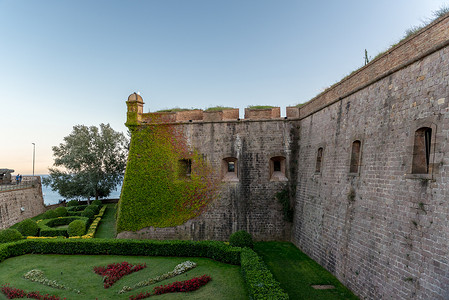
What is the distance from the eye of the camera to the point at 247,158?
50.3ft

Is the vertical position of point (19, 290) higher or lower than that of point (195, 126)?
lower

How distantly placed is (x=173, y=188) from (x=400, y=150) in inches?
474

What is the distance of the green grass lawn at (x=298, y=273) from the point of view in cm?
834

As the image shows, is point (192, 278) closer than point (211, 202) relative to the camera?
Yes

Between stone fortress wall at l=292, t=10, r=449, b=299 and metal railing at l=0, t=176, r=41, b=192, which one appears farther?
metal railing at l=0, t=176, r=41, b=192

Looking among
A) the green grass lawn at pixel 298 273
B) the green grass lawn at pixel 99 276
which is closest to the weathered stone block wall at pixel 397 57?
the green grass lawn at pixel 298 273

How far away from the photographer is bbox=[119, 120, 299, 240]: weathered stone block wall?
14.8 metres

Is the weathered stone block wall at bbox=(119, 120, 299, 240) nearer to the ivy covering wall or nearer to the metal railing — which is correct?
the ivy covering wall

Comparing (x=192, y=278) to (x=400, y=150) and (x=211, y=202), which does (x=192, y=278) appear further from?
(x=400, y=150)

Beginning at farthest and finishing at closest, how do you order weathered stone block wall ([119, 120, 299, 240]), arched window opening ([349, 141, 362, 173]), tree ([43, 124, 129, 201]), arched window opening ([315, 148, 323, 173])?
1. tree ([43, 124, 129, 201])
2. weathered stone block wall ([119, 120, 299, 240])
3. arched window opening ([315, 148, 323, 173])
4. arched window opening ([349, 141, 362, 173])

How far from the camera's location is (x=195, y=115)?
1616cm

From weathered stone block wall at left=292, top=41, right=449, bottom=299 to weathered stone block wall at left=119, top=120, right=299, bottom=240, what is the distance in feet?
11.7

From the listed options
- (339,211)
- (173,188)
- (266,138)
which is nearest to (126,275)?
(173,188)

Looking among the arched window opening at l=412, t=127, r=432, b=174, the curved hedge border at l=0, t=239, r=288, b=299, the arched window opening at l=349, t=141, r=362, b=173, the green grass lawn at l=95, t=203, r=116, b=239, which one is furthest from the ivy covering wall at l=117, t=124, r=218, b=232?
the arched window opening at l=412, t=127, r=432, b=174
